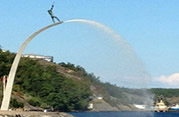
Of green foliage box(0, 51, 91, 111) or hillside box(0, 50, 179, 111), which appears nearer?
hillside box(0, 50, 179, 111)

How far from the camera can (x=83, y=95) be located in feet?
549

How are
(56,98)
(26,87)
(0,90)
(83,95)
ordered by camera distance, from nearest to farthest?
(0,90) → (26,87) → (56,98) → (83,95)

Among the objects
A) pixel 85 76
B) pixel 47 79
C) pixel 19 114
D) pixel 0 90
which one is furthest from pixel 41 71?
pixel 19 114

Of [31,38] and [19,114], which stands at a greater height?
[31,38]

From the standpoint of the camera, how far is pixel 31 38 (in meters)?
55.5

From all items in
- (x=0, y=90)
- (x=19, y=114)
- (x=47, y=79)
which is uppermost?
(x=47, y=79)

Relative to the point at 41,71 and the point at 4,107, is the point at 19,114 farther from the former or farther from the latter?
the point at 41,71

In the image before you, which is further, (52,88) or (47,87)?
(52,88)

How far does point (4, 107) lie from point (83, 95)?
111841mm

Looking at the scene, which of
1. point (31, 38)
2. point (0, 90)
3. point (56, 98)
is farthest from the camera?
point (56, 98)

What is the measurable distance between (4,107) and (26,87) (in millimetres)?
85687

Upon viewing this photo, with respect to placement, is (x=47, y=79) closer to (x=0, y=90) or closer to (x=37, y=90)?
(x=37, y=90)

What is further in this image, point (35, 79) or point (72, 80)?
point (72, 80)

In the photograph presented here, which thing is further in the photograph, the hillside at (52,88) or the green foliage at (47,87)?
the green foliage at (47,87)
